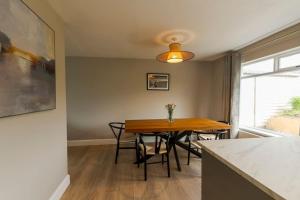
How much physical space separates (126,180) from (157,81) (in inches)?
105

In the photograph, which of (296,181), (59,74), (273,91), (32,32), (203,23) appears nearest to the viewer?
(296,181)

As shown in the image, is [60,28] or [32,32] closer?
[32,32]

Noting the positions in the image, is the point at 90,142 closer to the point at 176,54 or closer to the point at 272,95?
the point at 176,54

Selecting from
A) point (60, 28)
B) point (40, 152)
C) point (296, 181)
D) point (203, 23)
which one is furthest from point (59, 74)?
point (296, 181)

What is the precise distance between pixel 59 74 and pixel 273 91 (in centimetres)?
349

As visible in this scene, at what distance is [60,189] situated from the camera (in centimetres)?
213

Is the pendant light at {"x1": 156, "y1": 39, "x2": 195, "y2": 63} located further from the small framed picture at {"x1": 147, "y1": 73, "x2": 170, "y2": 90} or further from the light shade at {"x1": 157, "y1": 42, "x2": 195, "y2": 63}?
the small framed picture at {"x1": 147, "y1": 73, "x2": 170, "y2": 90}

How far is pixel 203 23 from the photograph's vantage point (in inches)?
94.1

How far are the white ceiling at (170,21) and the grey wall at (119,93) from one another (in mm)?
1018

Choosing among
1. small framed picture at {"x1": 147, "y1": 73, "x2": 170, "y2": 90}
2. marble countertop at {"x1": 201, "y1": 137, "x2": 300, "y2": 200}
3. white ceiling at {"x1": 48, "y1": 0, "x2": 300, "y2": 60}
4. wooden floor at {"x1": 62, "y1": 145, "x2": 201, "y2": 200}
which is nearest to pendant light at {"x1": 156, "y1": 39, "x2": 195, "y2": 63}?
white ceiling at {"x1": 48, "y1": 0, "x2": 300, "y2": 60}

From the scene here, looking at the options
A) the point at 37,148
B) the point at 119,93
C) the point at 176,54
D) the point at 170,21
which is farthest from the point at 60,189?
the point at 119,93

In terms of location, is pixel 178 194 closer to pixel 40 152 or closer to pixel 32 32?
pixel 40 152

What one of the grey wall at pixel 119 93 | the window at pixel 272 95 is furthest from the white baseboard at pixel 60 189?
the window at pixel 272 95

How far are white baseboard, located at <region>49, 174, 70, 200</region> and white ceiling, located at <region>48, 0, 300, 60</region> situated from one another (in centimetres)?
206
